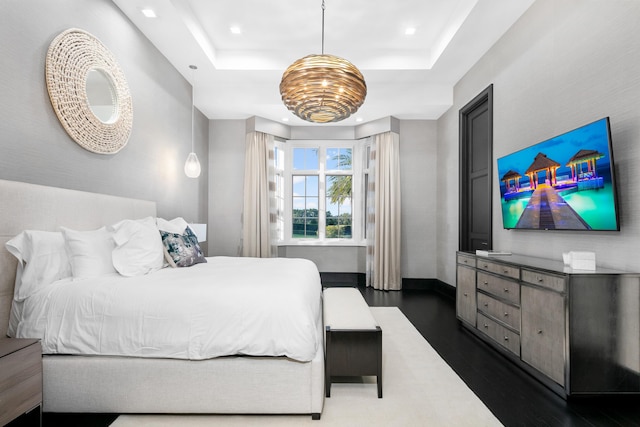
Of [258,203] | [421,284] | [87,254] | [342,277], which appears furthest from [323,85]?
[421,284]

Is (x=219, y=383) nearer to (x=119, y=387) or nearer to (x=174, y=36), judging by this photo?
(x=119, y=387)

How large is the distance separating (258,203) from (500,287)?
144 inches

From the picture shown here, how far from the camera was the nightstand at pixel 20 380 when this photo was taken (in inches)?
53.4

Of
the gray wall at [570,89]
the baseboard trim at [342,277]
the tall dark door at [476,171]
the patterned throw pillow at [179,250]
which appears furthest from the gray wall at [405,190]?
the patterned throw pillow at [179,250]

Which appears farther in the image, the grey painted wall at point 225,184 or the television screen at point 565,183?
the grey painted wall at point 225,184

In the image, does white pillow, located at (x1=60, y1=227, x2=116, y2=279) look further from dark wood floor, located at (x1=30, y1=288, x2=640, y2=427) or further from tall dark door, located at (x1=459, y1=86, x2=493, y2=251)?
tall dark door, located at (x1=459, y1=86, x2=493, y2=251)

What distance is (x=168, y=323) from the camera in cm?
173

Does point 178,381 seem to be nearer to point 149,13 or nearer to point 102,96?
point 102,96

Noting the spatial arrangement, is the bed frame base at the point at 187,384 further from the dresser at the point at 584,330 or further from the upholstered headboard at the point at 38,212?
the dresser at the point at 584,330

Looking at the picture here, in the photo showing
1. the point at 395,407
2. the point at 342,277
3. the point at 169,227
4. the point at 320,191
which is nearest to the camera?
the point at 395,407

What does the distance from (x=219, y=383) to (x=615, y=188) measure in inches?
105

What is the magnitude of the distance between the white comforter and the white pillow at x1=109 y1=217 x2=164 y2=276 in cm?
39

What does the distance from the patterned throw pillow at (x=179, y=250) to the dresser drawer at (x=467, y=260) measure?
261 cm

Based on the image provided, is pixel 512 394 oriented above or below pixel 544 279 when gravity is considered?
below
